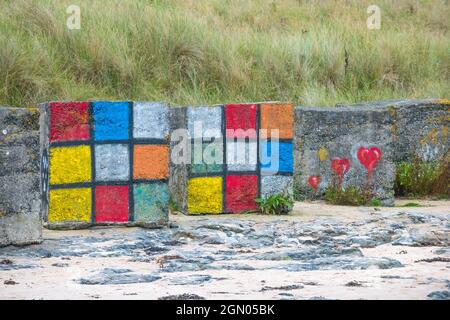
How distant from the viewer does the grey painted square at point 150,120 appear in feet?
31.4

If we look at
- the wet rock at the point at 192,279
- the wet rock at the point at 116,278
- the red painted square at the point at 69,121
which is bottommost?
the wet rock at the point at 116,278

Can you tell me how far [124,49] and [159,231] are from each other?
7.00 metres

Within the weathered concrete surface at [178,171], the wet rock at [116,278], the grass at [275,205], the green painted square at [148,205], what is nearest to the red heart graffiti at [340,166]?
the grass at [275,205]

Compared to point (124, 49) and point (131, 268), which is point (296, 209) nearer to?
point (131, 268)

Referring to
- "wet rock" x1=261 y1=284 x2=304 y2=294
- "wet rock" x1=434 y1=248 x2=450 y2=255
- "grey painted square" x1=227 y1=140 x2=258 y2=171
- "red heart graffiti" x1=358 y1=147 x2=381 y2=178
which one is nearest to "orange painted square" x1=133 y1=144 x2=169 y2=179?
"grey painted square" x1=227 y1=140 x2=258 y2=171

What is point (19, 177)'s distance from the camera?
8242mm

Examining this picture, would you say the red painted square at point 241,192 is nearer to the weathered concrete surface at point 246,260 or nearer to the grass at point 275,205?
the grass at point 275,205

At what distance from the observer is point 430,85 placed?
1628cm

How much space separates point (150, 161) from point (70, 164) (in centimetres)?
71

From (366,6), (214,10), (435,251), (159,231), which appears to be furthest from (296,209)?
(366,6)

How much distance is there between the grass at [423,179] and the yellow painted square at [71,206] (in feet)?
15.1

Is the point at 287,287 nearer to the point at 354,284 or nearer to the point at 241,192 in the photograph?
the point at 354,284

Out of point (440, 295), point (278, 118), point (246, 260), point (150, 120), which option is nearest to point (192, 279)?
point (246, 260)

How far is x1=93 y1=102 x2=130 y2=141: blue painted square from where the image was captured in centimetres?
949
